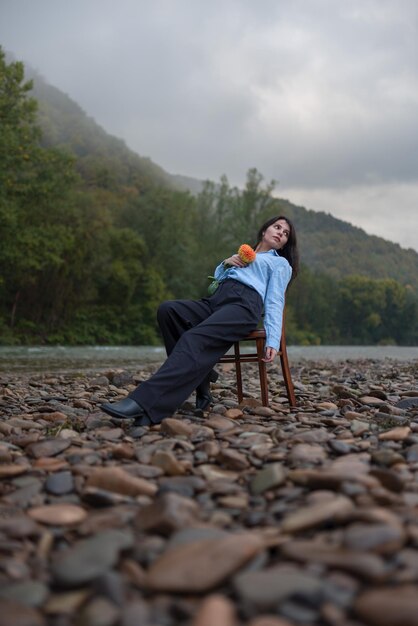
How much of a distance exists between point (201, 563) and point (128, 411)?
238 cm

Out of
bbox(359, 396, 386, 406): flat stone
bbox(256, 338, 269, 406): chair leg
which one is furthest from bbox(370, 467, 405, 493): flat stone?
bbox(359, 396, 386, 406): flat stone

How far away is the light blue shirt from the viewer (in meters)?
5.23

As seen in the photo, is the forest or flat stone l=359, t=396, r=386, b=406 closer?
flat stone l=359, t=396, r=386, b=406

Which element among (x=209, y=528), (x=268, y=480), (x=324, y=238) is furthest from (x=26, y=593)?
(x=324, y=238)

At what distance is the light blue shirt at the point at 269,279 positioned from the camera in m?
5.23

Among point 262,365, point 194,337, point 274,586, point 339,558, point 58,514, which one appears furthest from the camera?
point 262,365

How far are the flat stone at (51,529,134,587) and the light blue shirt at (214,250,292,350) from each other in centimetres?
322

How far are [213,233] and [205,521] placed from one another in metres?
52.8

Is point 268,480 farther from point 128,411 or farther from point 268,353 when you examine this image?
point 268,353

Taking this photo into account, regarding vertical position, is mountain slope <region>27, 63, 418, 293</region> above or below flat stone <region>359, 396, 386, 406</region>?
above

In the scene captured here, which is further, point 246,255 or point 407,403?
point 407,403

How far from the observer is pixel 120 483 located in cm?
280

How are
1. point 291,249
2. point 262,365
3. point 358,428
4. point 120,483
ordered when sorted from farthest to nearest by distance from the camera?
point 291,249, point 262,365, point 358,428, point 120,483

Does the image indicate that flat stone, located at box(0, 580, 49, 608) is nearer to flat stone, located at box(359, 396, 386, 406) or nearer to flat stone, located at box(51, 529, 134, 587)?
flat stone, located at box(51, 529, 134, 587)
